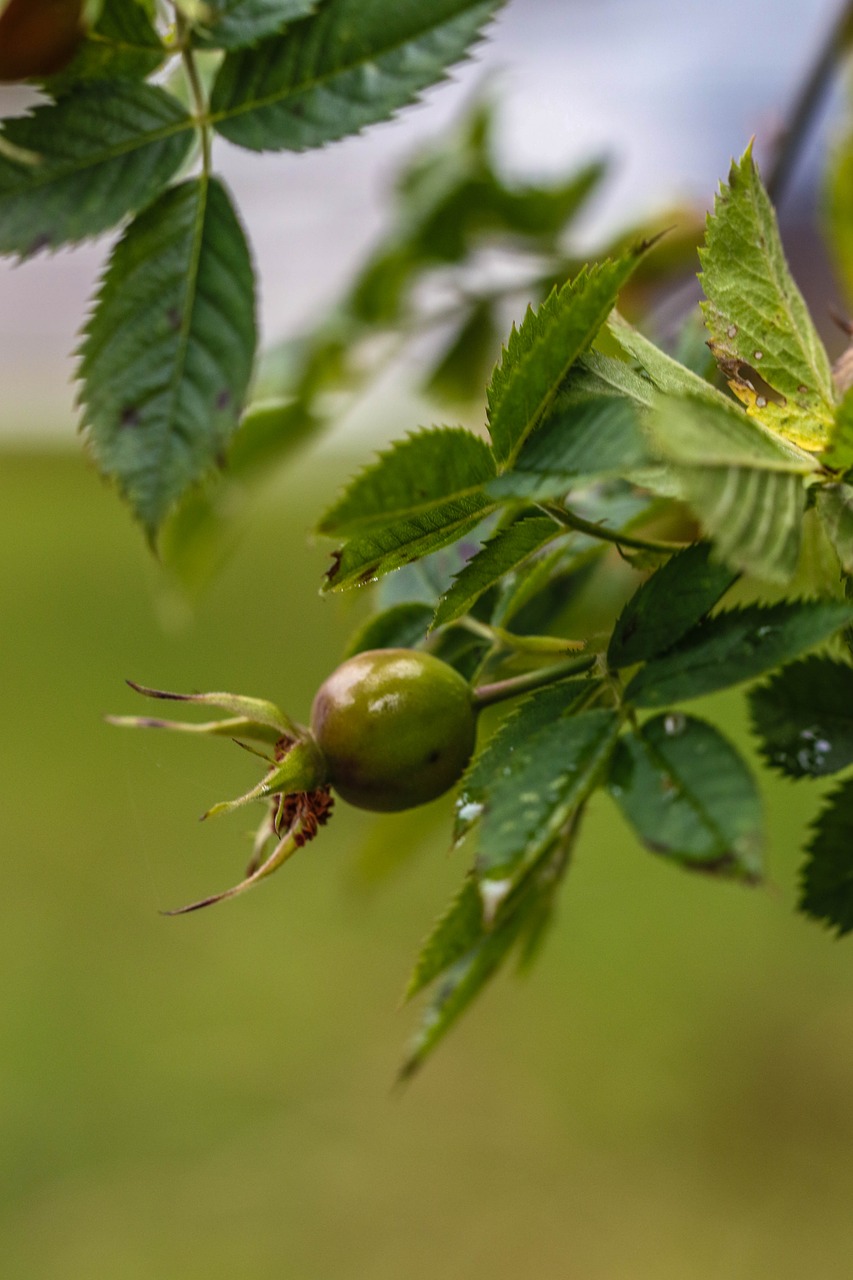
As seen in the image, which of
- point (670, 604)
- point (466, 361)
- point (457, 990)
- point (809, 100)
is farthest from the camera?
point (466, 361)

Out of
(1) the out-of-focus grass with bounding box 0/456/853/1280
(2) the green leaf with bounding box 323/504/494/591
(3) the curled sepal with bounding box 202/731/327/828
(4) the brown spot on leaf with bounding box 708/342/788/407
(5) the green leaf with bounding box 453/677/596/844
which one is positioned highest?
(4) the brown spot on leaf with bounding box 708/342/788/407

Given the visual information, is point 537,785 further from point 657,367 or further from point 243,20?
point 243,20

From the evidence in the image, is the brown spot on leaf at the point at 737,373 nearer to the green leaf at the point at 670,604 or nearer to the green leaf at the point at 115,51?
the green leaf at the point at 670,604

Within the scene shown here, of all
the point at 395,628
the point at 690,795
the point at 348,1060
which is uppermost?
the point at 690,795

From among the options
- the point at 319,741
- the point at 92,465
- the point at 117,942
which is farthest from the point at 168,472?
the point at 117,942

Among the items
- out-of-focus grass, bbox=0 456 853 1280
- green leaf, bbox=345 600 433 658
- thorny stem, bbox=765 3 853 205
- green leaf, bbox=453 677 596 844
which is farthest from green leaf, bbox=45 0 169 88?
out-of-focus grass, bbox=0 456 853 1280

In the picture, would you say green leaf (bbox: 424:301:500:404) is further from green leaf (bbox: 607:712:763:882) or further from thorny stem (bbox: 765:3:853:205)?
green leaf (bbox: 607:712:763:882)

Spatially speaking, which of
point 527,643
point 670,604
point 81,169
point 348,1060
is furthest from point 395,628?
point 348,1060
